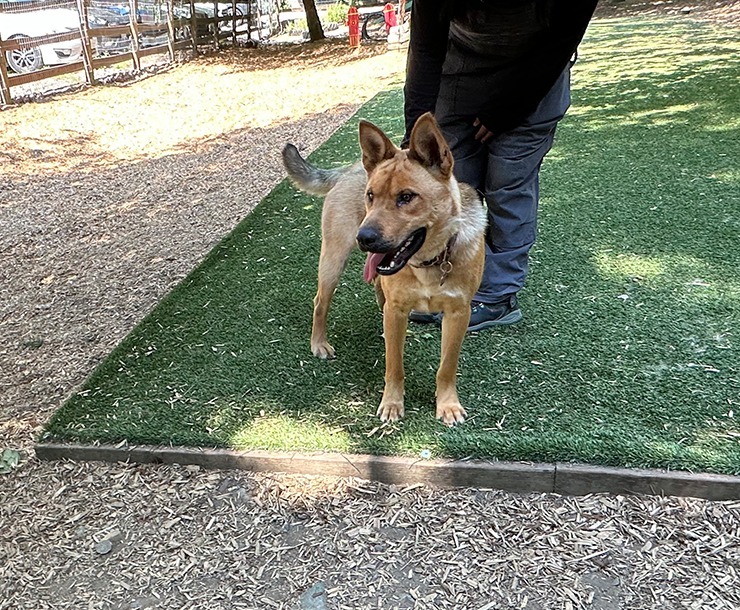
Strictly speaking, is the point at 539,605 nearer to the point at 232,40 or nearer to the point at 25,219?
the point at 25,219

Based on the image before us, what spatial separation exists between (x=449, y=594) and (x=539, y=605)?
1.05 ft

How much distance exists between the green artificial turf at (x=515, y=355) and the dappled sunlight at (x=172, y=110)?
4.98 metres

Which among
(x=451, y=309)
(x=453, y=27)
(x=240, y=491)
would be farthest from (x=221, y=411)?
(x=453, y=27)

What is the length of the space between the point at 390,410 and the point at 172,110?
34.6ft

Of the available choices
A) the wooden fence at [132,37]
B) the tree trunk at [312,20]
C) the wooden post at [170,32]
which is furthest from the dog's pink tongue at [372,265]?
the tree trunk at [312,20]

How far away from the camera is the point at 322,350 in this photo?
362 centimetres

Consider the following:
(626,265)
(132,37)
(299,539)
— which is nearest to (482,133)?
(626,265)

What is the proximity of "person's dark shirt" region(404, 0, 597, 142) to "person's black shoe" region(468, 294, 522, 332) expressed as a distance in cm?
101

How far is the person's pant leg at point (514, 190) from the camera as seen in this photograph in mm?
3352

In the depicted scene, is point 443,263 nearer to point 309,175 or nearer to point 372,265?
point 372,265

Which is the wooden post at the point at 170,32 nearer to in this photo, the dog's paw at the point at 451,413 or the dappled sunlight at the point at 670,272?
the dappled sunlight at the point at 670,272

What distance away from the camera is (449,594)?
7.57 feet

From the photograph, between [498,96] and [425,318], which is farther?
[425,318]

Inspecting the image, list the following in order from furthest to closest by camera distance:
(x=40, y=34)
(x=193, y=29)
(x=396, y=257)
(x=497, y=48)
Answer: (x=193, y=29), (x=40, y=34), (x=497, y=48), (x=396, y=257)
